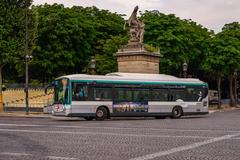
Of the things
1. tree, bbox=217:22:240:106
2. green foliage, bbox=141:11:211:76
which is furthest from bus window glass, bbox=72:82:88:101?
tree, bbox=217:22:240:106

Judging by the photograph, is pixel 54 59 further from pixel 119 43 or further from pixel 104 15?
pixel 104 15

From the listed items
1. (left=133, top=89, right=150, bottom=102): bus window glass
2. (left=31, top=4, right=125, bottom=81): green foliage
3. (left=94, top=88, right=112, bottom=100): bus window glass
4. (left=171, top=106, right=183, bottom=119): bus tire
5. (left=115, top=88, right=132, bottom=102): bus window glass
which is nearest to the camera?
(left=94, top=88, right=112, bottom=100): bus window glass

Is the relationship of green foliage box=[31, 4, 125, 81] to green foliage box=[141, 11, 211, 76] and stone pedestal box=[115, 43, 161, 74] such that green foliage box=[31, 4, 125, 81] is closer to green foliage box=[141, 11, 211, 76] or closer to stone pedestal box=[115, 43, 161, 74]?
green foliage box=[141, 11, 211, 76]

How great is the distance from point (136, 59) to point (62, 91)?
905 cm

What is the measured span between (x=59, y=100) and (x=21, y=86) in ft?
87.3

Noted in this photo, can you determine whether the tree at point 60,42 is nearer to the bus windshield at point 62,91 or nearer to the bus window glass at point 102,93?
the bus windshield at point 62,91

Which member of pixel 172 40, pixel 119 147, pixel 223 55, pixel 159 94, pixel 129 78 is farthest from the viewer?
pixel 223 55

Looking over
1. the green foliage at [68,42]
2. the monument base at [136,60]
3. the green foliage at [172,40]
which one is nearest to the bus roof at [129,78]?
the monument base at [136,60]

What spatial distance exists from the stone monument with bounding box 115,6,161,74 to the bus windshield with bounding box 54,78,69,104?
8.36 m

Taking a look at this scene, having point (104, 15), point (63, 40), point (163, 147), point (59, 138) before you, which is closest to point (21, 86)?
point (63, 40)

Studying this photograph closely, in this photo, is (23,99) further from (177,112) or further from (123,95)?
(123,95)

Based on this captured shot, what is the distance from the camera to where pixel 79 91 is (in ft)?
109

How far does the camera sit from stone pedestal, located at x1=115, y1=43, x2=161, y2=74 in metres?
40.5

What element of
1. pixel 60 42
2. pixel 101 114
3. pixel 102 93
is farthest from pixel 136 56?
pixel 60 42
